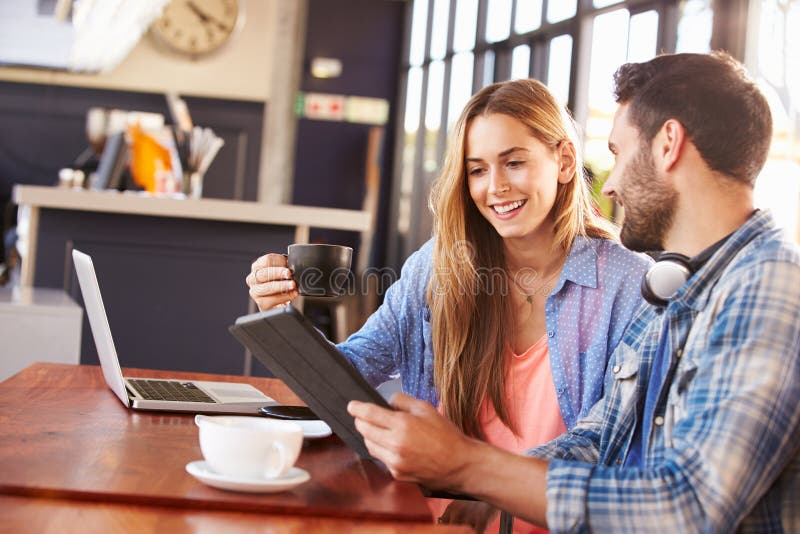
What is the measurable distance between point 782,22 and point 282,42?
5.28m

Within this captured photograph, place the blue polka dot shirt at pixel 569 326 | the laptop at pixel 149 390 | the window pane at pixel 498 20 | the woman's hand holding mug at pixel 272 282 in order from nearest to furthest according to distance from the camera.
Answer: the laptop at pixel 149 390 → the woman's hand holding mug at pixel 272 282 → the blue polka dot shirt at pixel 569 326 → the window pane at pixel 498 20

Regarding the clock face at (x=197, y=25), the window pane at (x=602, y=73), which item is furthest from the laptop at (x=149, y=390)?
the clock face at (x=197, y=25)

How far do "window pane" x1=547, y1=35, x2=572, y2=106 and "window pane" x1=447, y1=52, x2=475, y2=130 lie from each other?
52.3 inches

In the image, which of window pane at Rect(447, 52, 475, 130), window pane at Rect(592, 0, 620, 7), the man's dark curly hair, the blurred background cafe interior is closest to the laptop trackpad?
the man's dark curly hair

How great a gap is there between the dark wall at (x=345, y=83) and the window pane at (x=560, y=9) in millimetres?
2636

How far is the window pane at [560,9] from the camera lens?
18.0 ft

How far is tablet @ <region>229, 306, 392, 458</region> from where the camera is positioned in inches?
43.4

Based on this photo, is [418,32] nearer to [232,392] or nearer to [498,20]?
[498,20]

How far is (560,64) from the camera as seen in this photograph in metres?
5.68

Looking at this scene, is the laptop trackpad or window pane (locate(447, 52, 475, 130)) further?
window pane (locate(447, 52, 475, 130))

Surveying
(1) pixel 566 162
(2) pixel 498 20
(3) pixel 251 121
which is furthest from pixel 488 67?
(1) pixel 566 162

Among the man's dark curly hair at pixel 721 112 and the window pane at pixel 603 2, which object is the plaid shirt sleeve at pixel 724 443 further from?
the window pane at pixel 603 2

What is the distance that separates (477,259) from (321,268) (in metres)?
0.59

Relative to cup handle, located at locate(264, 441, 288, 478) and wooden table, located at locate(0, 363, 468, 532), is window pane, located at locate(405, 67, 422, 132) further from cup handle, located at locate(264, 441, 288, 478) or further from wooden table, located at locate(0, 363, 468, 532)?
cup handle, located at locate(264, 441, 288, 478)
